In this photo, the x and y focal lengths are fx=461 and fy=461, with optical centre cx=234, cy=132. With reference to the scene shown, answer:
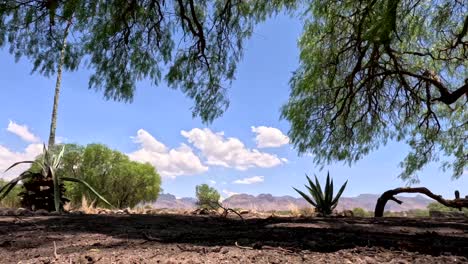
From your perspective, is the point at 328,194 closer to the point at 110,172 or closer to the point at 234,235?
the point at 234,235

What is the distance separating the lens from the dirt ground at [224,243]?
107 inches

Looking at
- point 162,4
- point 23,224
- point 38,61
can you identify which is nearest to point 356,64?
point 162,4

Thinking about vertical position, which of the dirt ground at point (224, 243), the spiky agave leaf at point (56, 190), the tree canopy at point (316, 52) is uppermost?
the tree canopy at point (316, 52)

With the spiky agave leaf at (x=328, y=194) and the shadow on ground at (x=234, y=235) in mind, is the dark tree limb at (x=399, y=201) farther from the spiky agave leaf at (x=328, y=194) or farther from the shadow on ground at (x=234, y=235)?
the shadow on ground at (x=234, y=235)

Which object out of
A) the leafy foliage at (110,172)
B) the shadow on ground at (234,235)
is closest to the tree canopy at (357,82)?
the shadow on ground at (234,235)

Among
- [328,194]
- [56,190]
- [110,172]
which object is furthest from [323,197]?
[110,172]

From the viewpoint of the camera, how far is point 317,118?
31.7 feet

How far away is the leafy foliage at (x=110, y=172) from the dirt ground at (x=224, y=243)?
19.4 meters

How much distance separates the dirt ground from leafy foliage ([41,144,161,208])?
19.4m

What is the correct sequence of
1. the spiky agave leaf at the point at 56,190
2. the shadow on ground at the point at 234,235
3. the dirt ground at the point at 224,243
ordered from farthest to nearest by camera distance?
the spiky agave leaf at the point at 56,190
the shadow on ground at the point at 234,235
the dirt ground at the point at 224,243

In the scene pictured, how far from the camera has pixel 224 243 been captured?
3.12 meters

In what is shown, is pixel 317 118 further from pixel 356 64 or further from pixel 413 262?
pixel 413 262

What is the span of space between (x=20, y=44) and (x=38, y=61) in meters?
0.37

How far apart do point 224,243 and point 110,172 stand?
21.6 meters
